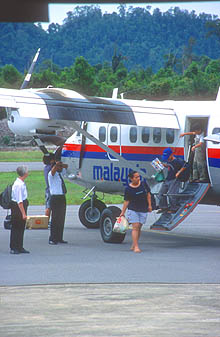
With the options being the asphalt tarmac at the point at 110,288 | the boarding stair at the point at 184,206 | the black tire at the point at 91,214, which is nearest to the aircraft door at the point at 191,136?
the boarding stair at the point at 184,206

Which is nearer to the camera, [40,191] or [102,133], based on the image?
[102,133]

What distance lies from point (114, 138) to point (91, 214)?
9.58ft

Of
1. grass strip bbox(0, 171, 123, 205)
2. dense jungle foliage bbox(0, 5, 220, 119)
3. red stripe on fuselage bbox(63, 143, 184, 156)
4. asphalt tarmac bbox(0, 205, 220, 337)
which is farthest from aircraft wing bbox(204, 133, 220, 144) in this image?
dense jungle foliage bbox(0, 5, 220, 119)

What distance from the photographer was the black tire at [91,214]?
17.4 meters

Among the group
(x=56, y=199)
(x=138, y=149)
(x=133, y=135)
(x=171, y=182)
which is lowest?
(x=56, y=199)

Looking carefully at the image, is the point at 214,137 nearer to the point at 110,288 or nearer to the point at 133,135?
the point at 133,135

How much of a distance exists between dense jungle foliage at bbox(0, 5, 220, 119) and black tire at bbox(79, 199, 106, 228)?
14.1 meters

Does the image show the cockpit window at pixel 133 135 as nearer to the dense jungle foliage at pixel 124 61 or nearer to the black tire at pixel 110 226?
the black tire at pixel 110 226

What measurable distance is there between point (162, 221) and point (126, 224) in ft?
4.57

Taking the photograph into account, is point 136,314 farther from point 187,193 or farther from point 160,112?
point 160,112

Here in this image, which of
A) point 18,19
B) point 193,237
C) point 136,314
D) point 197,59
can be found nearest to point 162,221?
point 193,237

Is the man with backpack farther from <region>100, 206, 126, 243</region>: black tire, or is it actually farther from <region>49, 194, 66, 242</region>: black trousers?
<region>49, 194, 66, 242</region>: black trousers

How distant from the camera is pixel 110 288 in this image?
828 cm

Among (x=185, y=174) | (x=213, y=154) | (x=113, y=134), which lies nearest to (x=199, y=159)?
(x=185, y=174)
